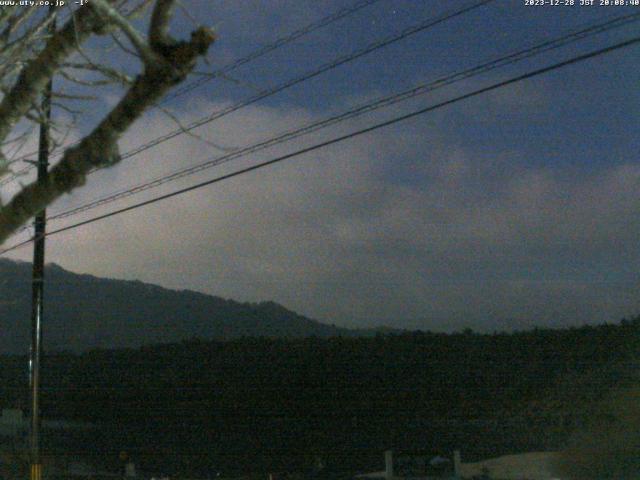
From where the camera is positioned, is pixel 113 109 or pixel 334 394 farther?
pixel 334 394

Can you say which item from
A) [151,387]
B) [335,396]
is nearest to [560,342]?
[335,396]

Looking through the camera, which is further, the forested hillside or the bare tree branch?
the forested hillside

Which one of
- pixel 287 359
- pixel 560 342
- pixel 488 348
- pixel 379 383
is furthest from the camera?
pixel 287 359

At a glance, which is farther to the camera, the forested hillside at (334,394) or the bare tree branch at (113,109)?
the forested hillside at (334,394)

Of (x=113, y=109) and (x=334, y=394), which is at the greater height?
Answer: (x=113, y=109)

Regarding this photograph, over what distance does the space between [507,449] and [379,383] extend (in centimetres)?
1022

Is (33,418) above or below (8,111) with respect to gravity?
below

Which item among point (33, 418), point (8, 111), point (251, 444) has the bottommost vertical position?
point (251, 444)

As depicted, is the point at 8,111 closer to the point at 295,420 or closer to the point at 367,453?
the point at 367,453

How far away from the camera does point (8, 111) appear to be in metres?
4.98

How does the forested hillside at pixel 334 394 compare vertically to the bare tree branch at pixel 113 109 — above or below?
below

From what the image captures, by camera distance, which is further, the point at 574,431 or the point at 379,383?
the point at 379,383

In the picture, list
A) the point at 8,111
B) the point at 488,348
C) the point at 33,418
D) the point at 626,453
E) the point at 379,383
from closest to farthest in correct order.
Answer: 1. the point at 8,111
2. the point at 33,418
3. the point at 626,453
4. the point at 488,348
5. the point at 379,383

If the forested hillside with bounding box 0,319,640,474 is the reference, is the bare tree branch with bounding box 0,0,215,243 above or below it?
above
